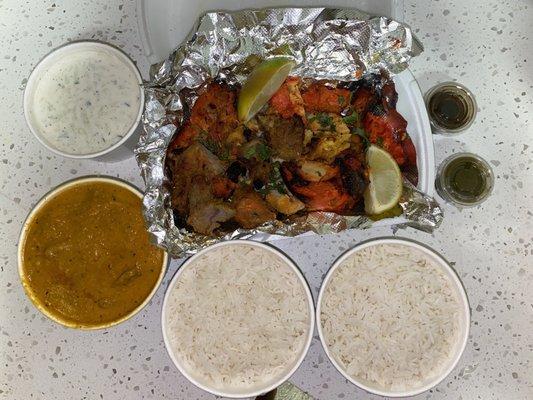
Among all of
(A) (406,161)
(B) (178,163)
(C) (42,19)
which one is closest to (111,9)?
(C) (42,19)

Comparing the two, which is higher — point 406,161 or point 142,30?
point 142,30

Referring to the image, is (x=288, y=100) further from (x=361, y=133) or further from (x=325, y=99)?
(x=361, y=133)

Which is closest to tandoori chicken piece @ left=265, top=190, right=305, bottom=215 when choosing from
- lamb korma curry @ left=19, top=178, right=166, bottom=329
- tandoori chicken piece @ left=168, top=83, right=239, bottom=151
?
tandoori chicken piece @ left=168, top=83, right=239, bottom=151

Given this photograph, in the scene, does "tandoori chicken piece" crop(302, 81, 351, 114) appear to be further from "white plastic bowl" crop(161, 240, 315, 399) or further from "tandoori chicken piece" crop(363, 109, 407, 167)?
"white plastic bowl" crop(161, 240, 315, 399)

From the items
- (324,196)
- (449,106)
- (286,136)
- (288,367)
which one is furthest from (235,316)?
(449,106)

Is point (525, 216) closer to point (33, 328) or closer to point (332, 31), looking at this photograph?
point (332, 31)

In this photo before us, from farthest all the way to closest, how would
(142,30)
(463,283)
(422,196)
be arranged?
(463,283), (142,30), (422,196)
